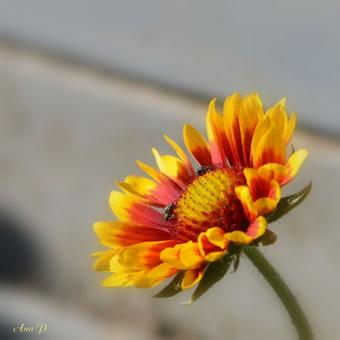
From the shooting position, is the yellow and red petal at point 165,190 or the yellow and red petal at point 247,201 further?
the yellow and red petal at point 165,190

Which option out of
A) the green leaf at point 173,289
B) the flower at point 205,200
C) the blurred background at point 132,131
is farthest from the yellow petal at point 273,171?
the blurred background at point 132,131

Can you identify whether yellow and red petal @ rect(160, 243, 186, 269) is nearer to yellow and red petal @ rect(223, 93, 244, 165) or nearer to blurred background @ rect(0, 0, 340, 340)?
yellow and red petal @ rect(223, 93, 244, 165)

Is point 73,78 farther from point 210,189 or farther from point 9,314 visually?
point 210,189

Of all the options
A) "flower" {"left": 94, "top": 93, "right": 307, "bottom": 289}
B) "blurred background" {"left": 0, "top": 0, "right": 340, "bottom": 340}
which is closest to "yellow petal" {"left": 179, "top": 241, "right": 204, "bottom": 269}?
"flower" {"left": 94, "top": 93, "right": 307, "bottom": 289}

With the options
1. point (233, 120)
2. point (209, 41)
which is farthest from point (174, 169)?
point (209, 41)

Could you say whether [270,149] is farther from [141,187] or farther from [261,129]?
[141,187]

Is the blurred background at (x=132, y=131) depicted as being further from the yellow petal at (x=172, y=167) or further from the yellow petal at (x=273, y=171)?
the yellow petal at (x=273, y=171)

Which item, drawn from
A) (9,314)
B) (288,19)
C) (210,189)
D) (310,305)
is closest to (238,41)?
(288,19)
